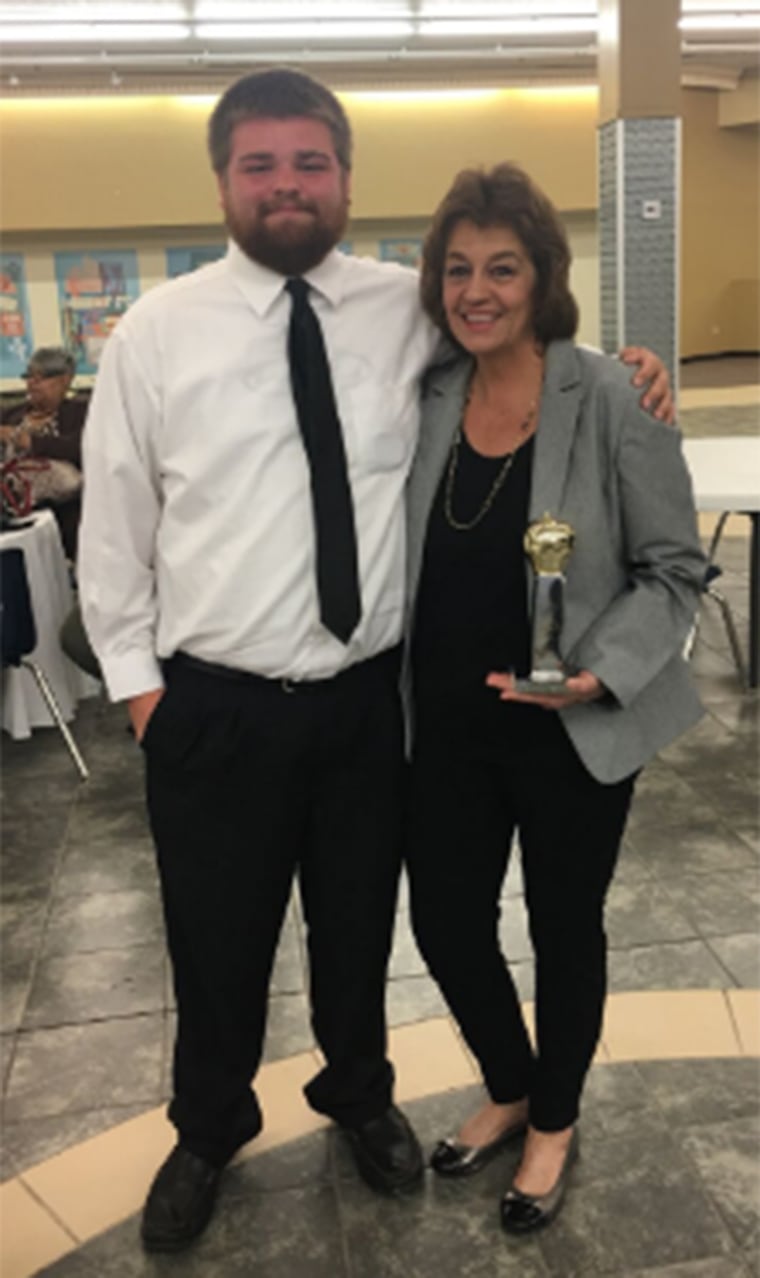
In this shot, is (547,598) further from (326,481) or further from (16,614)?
(16,614)

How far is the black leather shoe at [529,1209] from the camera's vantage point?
190 centimetres

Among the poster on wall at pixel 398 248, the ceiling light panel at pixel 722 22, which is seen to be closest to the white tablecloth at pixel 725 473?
the ceiling light panel at pixel 722 22

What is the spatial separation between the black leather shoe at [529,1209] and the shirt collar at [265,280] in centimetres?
149

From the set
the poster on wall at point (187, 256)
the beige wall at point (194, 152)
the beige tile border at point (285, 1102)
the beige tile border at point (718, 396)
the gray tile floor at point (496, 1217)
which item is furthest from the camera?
the beige tile border at point (718, 396)

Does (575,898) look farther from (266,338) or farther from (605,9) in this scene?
(605,9)

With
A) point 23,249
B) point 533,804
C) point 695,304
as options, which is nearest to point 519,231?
point 533,804

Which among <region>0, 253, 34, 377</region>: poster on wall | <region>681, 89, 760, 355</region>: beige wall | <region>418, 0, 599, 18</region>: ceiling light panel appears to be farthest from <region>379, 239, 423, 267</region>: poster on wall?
<region>681, 89, 760, 355</region>: beige wall

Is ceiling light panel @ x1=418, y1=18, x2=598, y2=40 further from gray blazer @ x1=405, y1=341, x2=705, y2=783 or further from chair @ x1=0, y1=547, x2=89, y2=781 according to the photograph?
gray blazer @ x1=405, y1=341, x2=705, y2=783

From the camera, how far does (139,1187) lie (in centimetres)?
206

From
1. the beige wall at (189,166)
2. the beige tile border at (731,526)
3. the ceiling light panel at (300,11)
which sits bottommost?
the beige tile border at (731,526)

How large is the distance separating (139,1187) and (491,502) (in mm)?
1389

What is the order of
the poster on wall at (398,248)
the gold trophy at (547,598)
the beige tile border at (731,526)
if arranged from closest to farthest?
the gold trophy at (547,598) < the beige tile border at (731,526) < the poster on wall at (398,248)

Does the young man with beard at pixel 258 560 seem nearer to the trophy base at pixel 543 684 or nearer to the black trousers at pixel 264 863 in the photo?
the black trousers at pixel 264 863

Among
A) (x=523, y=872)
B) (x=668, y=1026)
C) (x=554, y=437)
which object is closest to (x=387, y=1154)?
(x=523, y=872)
